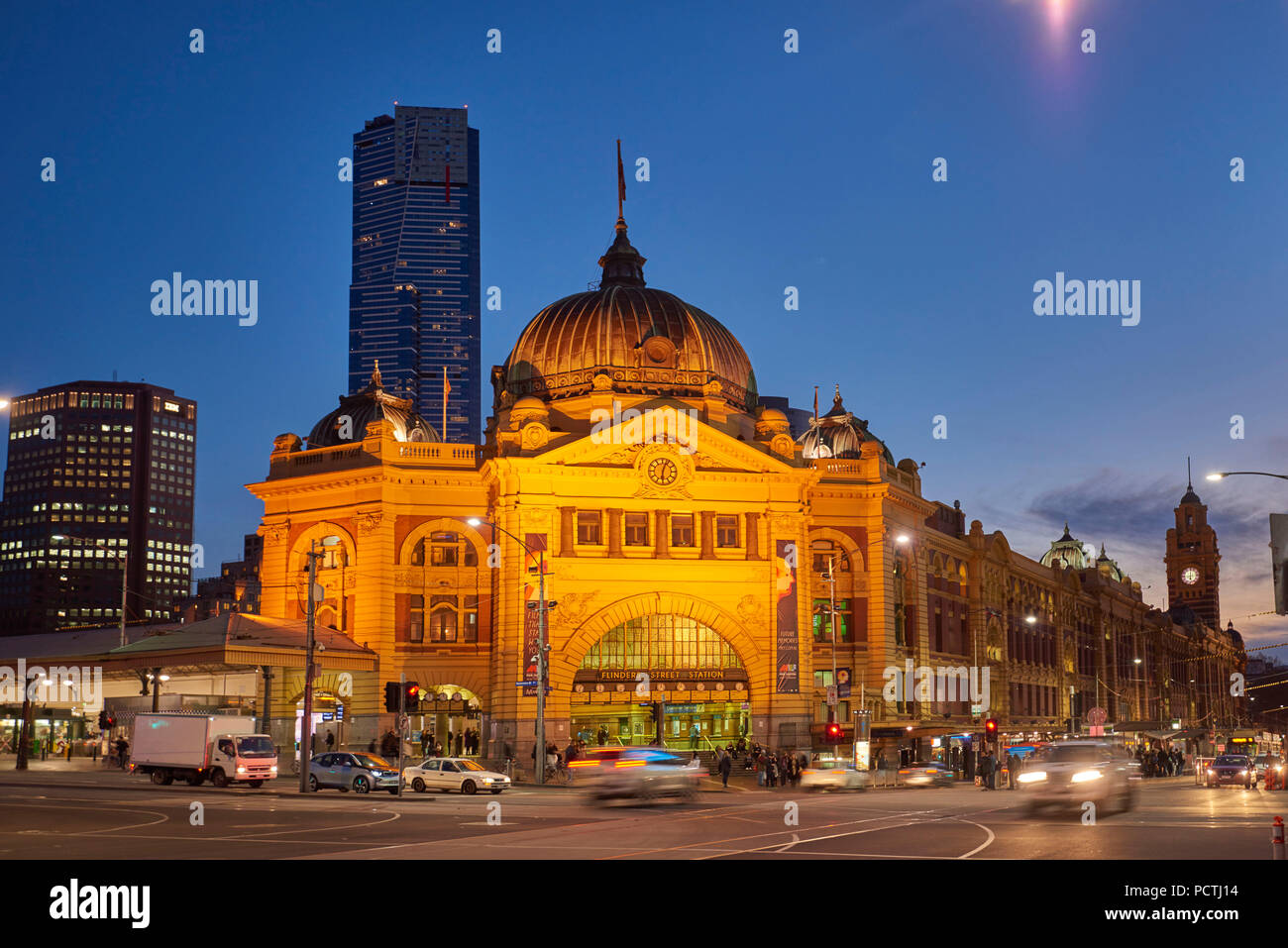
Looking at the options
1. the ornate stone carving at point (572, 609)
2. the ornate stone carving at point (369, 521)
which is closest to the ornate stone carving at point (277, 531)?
the ornate stone carving at point (369, 521)

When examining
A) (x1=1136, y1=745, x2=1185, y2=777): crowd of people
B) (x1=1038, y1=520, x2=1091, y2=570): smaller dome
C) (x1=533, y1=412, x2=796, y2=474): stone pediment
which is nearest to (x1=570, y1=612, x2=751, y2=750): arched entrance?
(x1=533, y1=412, x2=796, y2=474): stone pediment

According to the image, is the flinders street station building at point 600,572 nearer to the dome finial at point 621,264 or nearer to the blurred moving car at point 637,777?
the dome finial at point 621,264

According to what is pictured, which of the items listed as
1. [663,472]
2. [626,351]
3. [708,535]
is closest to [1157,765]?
[708,535]

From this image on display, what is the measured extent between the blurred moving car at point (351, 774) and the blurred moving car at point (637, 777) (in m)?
9.89

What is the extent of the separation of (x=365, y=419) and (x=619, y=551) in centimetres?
2354

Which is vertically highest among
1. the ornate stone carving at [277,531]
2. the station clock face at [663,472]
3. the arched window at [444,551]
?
the station clock face at [663,472]

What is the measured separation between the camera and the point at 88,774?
56719 millimetres

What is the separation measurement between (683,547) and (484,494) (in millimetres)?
11420

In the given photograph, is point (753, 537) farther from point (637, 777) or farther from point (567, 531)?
point (637, 777)

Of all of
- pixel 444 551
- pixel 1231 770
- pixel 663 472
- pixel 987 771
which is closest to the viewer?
pixel 987 771

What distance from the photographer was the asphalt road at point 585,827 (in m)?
22.9

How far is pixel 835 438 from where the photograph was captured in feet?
301

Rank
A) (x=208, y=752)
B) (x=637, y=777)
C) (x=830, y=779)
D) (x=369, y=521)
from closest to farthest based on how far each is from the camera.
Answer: (x=637, y=777), (x=208, y=752), (x=830, y=779), (x=369, y=521)
